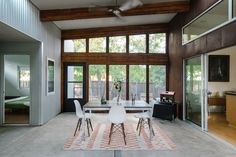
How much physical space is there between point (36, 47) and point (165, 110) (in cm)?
436

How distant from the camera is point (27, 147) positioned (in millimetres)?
4172

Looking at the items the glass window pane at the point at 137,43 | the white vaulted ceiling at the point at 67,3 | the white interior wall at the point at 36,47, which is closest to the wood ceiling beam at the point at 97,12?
the white vaulted ceiling at the point at 67,3

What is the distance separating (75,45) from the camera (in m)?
9.01

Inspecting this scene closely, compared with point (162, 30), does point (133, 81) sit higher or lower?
lower

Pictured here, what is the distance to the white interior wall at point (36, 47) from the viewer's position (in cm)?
470

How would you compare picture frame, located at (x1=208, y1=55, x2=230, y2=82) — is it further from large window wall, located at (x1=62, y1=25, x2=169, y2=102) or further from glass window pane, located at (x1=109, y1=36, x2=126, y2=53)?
glass window pane, located at (x1=109, y1=36, x2=126, y2=53)

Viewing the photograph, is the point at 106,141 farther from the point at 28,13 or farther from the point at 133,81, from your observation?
the point at 133,81

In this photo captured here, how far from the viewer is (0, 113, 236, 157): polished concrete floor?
3779 mm

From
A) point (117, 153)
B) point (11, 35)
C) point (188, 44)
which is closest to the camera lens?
point (117, 153)

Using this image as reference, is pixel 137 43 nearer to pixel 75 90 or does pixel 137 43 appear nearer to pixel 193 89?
pixel 75 90

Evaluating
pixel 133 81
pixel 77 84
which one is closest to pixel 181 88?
pixel 133 81

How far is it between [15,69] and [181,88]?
21.7 ft

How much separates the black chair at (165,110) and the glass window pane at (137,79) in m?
1.78

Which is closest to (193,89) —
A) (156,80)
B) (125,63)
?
(156,80)
